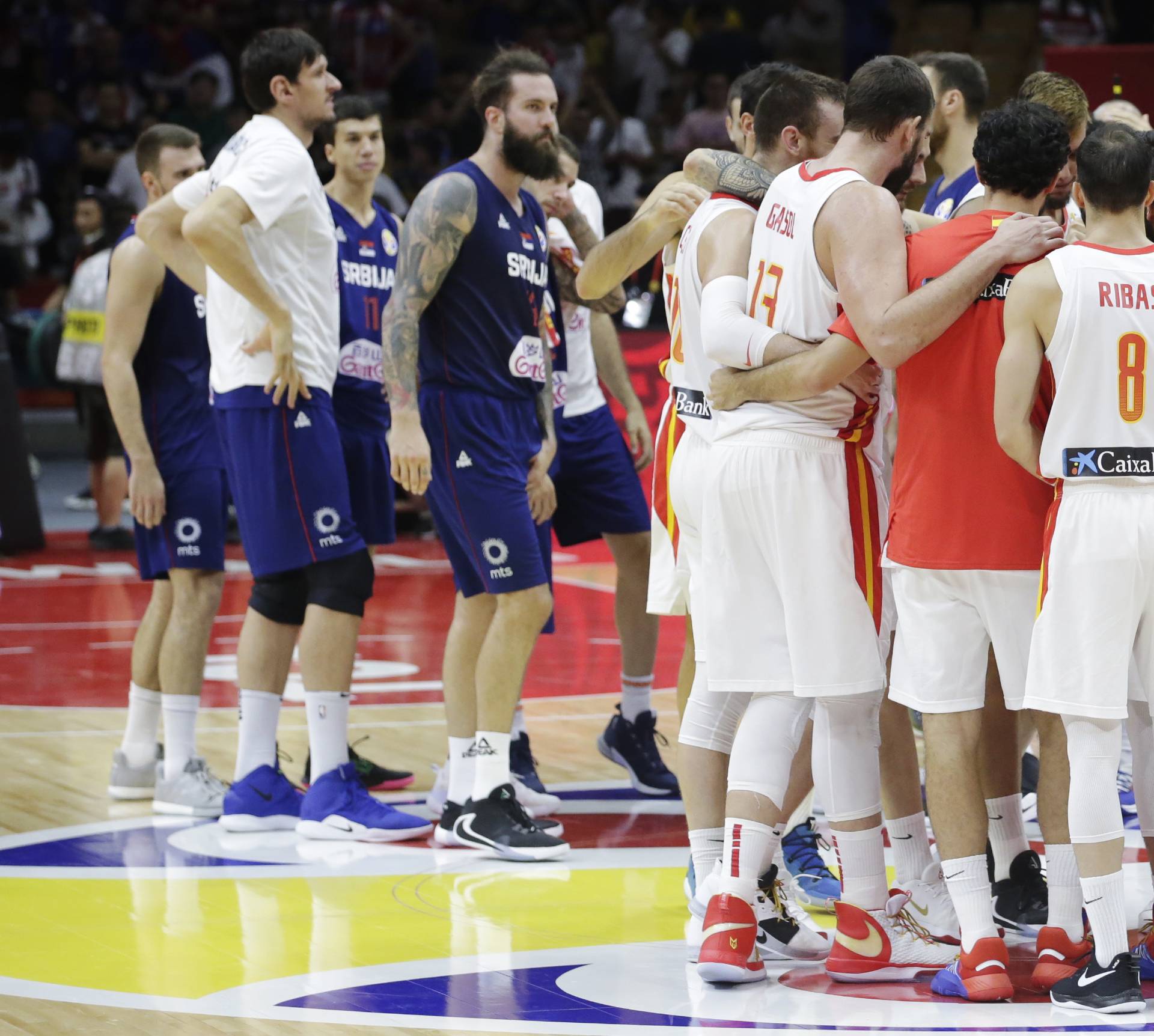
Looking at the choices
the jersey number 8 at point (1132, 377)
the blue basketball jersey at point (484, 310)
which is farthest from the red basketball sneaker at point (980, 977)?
the blue basketball jersey at point (484, 310)

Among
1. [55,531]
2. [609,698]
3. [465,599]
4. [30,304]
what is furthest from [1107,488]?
[30,304]

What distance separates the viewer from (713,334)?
14.3 ft

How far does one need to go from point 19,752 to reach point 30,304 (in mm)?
11991

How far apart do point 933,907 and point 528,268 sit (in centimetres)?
241

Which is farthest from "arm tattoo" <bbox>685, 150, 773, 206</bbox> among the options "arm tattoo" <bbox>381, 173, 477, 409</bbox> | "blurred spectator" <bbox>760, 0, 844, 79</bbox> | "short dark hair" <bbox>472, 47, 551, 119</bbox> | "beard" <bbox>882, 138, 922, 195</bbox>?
"blurred spectator" <bbox>760, 0, 844, 79</bbox>

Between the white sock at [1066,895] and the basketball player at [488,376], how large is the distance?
1715 mm

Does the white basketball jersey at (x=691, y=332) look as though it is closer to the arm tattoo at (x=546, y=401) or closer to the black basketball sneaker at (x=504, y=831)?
the arm tattoo at (x=546, y=401)

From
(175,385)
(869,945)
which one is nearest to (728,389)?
(869,945)

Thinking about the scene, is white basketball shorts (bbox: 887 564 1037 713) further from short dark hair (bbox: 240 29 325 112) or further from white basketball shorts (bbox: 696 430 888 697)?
short dark hair (bbox: 240 29 325 112)

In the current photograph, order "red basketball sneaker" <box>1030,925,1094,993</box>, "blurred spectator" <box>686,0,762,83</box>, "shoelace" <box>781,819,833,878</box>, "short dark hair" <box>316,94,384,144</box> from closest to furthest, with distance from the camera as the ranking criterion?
"red basketball sneaker" <box>1030,925,1094,993</box> < "shoelace" <box>781,819,833,878</box> < "short dark hair" <box>316,94,384,144</box> < "blurred spectator" <box>686,0,762,83</box>

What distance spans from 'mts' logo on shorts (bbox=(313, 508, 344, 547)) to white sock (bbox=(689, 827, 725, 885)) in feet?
6.00

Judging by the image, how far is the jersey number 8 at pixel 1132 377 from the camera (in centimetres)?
397

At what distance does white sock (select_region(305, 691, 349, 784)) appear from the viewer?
5.95 metres

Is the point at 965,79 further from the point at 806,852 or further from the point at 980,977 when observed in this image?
the point at 980,977
